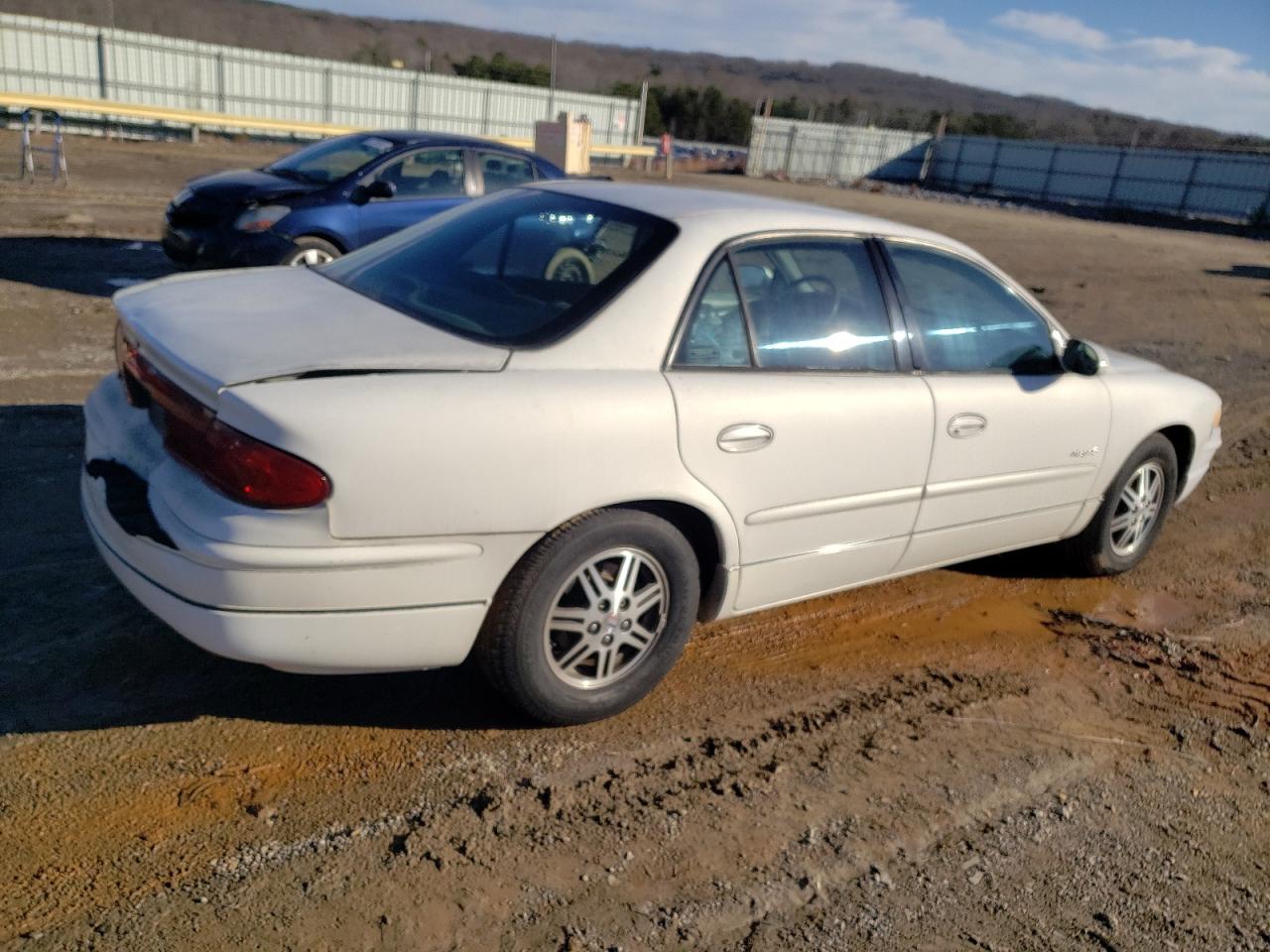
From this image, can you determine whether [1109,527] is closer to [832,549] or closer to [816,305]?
[832,549]

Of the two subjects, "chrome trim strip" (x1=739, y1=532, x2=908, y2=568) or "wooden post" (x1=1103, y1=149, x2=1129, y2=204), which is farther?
"wooden post" (x1=1103, y1=149, x2=1129, y2=204)

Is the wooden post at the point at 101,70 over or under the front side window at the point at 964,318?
under

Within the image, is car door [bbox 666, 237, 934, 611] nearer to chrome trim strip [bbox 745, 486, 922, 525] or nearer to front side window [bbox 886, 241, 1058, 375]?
chrome trim strip [bbox 745, 486, 922, 525]

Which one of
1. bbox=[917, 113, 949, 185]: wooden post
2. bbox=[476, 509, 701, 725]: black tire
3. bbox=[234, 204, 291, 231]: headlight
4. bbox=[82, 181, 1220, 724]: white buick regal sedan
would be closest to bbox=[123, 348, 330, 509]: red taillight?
bbox=[82, 181, 1220, 724]: white buick regal sedan

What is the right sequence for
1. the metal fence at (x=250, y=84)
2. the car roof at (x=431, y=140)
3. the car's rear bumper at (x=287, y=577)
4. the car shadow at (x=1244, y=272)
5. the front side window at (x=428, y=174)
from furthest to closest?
the metal fence at (x=250, y=84) → the car shadow at (x=1244, y=272) → the car roof at (x=431, y=140) → the front side window at (x=428, y=174) → the car's rear bumper at (x=287, y=577)

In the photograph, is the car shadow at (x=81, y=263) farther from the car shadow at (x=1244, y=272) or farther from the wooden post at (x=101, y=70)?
the wooden post at (x=101, y=70)

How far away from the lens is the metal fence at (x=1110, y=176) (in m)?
37.8

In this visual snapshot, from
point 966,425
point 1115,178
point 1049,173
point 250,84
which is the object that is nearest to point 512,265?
point 966,425

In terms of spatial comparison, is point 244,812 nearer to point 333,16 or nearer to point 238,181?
point 238,181

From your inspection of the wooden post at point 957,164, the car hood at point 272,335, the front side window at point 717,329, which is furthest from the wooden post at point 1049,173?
the car hood at point 272,335

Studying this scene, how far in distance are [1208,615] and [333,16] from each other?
130716 mm

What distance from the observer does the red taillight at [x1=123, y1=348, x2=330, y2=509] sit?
2.72 m

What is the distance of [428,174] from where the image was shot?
9508 mm

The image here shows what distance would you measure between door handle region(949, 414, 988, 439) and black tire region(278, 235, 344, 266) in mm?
6157
